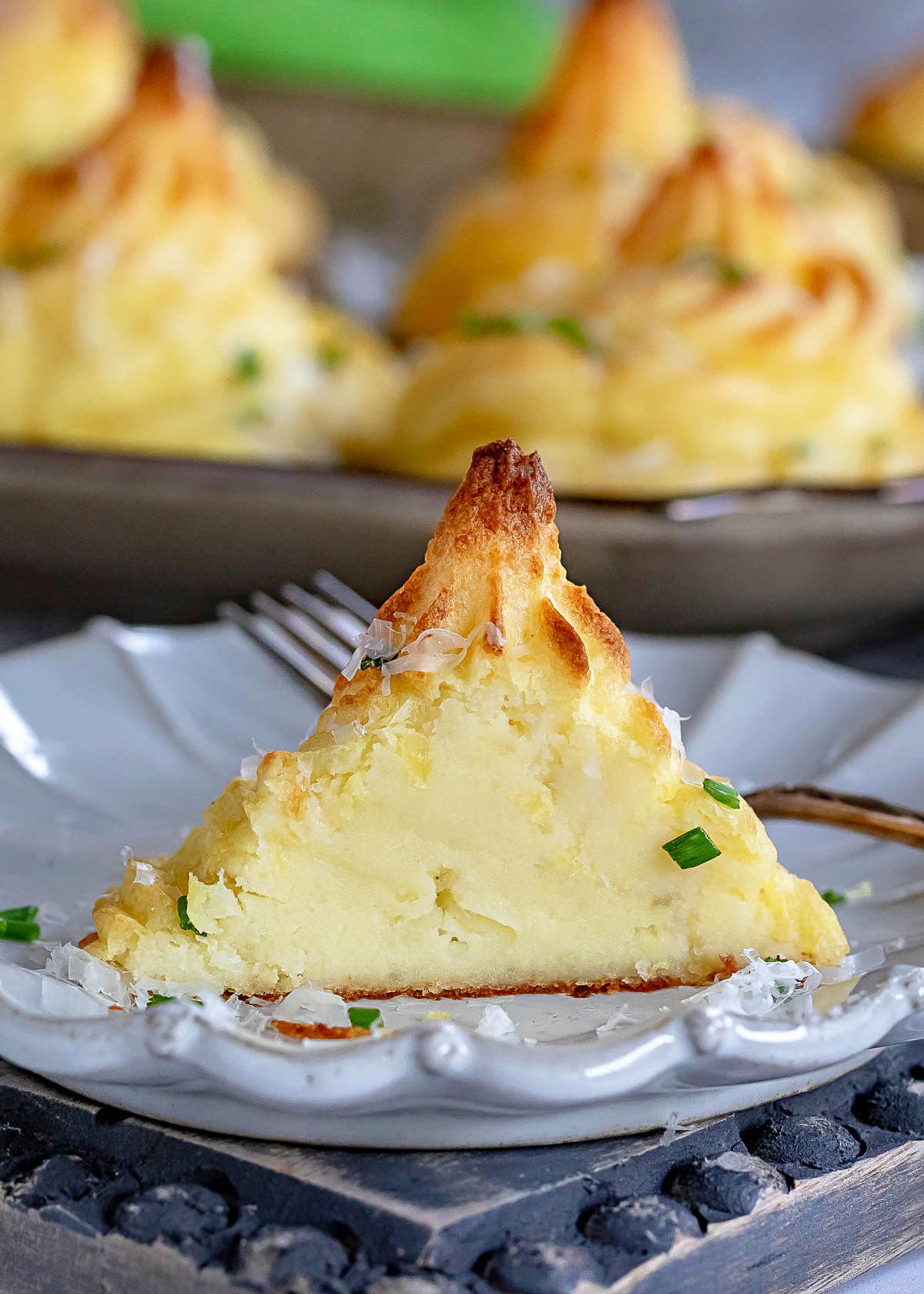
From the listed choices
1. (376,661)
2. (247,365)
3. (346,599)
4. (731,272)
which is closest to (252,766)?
(376,661)

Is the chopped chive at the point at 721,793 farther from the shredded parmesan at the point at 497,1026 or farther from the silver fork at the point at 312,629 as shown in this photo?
the silver fork at the point at 312,629

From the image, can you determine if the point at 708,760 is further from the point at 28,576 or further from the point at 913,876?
the point at 28,576

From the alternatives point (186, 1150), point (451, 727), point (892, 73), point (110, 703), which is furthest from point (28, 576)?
point (892, 73)

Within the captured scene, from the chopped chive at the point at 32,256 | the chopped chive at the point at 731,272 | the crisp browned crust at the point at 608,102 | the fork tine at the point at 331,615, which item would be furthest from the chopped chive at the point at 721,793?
the crisp browned crust at the point at 608,102

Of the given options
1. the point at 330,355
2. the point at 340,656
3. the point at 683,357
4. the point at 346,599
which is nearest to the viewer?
the point at 340,656

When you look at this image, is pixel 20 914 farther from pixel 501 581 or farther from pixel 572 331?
pixel 572 331

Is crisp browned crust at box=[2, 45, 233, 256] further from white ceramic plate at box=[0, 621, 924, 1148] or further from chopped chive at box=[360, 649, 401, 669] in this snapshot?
chopped chive at box=[360, 649, 401, 669]
